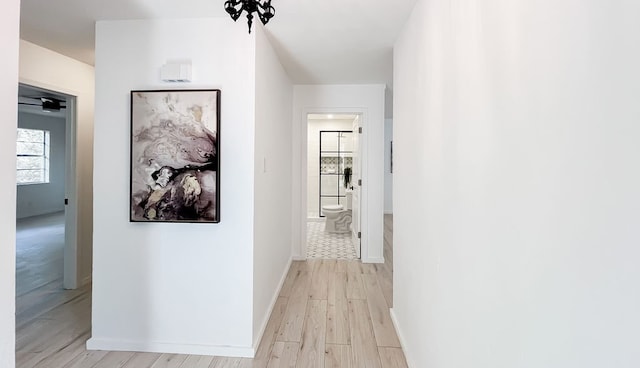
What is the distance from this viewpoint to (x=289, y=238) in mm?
4324

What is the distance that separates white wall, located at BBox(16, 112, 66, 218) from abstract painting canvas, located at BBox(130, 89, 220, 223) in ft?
24.2

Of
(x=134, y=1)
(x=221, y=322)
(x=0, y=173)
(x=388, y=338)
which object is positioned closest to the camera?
(x=0, y=173)

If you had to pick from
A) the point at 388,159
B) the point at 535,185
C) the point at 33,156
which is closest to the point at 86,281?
the point at 535,185

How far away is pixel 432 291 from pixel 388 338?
1038 mm

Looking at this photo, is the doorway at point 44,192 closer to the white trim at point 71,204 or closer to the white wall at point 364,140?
the white trim at point 71,204

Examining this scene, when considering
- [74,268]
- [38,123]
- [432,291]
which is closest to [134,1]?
[432,291]

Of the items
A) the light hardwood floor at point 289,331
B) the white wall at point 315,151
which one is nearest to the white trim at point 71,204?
the light hardwood floor at point 289,331

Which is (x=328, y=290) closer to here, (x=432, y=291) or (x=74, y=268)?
(x=432, y=291)

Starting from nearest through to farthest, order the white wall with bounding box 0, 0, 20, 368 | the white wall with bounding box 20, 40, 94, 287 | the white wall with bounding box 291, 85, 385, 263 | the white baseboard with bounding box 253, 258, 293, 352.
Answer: the white wall with bounding box 0, 0, 20, 368
the white baseboard with bounding box 253, 258, 293, 352
the white wall with bounding box 20, 40, 94, 287
the white wall with bounding box 291, 85, 385, 263

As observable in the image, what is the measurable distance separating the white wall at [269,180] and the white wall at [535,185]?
126 cm

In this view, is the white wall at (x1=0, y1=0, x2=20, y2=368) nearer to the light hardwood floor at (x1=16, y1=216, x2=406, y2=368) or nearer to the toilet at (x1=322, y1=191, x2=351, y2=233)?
the light hardwood floor at (x1=16, y1=216, x2=406, y2=368)

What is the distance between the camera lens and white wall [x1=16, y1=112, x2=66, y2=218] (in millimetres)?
7648

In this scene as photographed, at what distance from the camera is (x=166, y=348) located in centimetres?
235

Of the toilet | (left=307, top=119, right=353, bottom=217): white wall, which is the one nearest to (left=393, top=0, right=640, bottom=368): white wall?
the toilet
